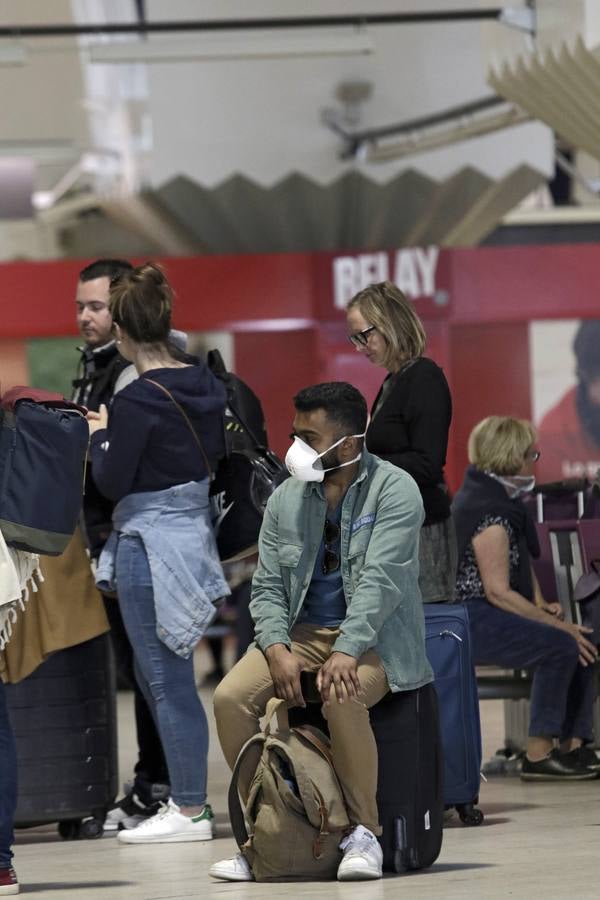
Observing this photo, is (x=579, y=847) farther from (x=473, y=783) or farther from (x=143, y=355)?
(x=143, y=355)

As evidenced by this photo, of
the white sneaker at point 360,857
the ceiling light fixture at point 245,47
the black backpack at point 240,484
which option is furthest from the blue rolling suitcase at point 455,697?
the ceiling light fixture at point 245,47

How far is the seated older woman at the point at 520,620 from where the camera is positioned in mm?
5855

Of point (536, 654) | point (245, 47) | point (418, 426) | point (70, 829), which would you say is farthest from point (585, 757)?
point (245, 47)

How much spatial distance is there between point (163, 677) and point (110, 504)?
22.0 inches

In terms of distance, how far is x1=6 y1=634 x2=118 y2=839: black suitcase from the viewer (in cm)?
503

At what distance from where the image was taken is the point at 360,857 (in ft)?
12.9

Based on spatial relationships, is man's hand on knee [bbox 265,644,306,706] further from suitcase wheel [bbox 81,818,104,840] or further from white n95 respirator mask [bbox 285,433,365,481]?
suitcase wheel [bbox 81,818,104,840]

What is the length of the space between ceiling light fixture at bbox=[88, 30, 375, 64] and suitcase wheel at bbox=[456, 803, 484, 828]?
7049 mm

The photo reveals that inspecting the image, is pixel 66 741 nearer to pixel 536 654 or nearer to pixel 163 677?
pixel 163 677

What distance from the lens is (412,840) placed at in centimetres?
409

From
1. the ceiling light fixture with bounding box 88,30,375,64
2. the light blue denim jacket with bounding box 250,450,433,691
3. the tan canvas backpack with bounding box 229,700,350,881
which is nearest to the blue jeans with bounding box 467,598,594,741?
the light blue denim jacket with bounding box 250,450,433,691

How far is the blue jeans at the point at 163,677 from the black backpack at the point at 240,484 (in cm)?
31

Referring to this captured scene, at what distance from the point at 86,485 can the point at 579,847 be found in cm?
173

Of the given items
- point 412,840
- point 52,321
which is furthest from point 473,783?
point 52,321
